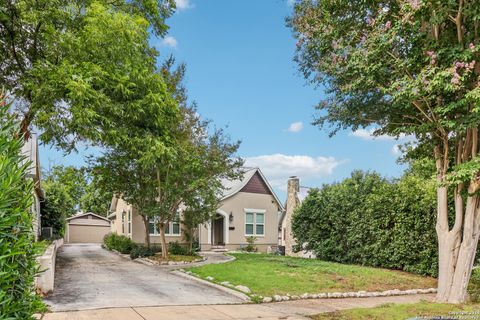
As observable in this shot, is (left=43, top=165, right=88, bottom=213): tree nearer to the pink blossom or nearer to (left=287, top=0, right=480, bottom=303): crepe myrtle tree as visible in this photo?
(left=287, top=0, right=480, bottom=303): crepe myrtle tree

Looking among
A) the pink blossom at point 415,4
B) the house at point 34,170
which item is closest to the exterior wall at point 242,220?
the house at point 34,170

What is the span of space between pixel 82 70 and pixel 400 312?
323 inches

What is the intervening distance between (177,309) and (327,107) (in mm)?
7076

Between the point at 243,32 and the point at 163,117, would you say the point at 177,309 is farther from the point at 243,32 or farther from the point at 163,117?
the point at 243,32

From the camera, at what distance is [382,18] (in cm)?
881

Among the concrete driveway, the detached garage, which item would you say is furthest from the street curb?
the detached garage

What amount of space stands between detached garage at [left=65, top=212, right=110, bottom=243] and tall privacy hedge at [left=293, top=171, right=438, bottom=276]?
28.2m

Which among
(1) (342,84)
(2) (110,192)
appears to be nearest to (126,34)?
(1) (342,84)

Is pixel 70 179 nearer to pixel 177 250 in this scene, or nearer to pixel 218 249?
pixel 177 250

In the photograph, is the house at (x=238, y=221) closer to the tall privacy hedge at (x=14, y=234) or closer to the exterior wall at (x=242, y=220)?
the exterior wall at (x=242, y=220)

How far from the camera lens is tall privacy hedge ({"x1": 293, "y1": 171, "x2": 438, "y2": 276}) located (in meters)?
12.6

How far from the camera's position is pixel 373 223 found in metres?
14.5

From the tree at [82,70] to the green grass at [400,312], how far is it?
5.75m

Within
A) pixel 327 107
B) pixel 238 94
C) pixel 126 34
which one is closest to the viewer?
pixel 126 34
